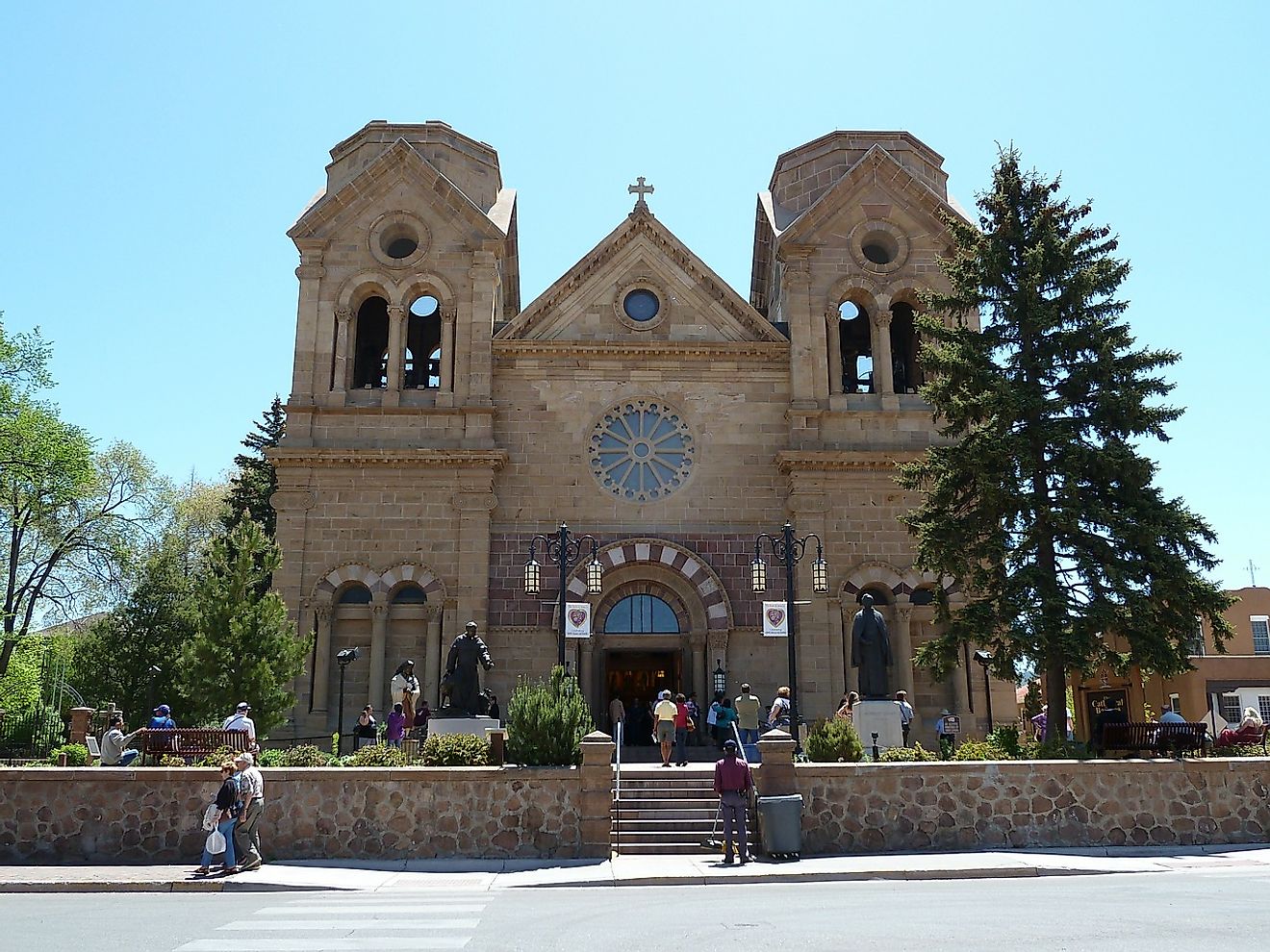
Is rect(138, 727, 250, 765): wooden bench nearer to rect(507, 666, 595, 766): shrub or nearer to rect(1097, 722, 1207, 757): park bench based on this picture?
rect(507, 666, 595, 766): shrub

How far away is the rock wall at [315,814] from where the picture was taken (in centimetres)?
1770

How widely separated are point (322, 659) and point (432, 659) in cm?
296

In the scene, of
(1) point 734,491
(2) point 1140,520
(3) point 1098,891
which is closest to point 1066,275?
(2) point 1140,520

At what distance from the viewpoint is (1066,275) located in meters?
24.5

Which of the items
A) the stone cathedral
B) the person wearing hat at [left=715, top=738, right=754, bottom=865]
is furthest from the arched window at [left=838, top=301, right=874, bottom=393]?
the person wearing hat at [left=715, top=738, right=754, bottom=865]

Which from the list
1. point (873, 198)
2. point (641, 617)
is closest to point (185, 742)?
point (641, 617)

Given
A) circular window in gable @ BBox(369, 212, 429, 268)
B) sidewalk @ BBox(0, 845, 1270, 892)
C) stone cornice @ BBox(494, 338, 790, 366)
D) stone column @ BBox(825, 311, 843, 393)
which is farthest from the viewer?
circular window in gable @ BBox(369, 212, 429, 268)

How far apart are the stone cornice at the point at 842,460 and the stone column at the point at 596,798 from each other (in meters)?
14.6

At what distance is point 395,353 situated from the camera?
107 ft

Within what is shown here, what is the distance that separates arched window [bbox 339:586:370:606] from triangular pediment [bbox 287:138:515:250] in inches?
424

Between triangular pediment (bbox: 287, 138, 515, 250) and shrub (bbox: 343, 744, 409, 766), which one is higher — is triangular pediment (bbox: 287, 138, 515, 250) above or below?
above

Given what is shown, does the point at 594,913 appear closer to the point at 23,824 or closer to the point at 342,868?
the point at 342,868

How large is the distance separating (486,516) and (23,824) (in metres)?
14.8

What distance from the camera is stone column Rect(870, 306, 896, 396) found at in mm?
32719
